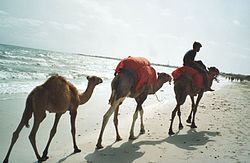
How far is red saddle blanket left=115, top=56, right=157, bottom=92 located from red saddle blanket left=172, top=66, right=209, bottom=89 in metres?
1.84

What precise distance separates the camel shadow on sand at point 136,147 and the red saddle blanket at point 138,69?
1707 millimetres

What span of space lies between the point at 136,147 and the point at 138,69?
228cm

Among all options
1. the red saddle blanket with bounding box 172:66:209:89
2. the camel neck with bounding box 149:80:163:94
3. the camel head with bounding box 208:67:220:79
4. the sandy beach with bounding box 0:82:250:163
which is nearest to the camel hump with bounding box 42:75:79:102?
the sandy beach with bounding box 0:82:250:163

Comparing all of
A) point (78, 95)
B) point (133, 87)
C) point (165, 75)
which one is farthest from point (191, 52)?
point (78, 95)

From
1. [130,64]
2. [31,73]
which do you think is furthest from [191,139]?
[31,73]

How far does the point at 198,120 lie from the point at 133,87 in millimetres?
5204

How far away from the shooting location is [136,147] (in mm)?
8297

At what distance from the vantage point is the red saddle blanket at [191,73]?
11.0m

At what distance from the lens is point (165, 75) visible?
11203 mm

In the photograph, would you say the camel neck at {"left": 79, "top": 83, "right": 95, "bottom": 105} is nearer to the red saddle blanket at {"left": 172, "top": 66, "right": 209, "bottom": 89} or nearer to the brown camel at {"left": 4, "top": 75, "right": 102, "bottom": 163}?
the brown camel at {"left": 4, "top": 75, "right": 102, "bottom": 163}

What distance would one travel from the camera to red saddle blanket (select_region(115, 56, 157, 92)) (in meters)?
8.89

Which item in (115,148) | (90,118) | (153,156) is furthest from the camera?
(90,118)

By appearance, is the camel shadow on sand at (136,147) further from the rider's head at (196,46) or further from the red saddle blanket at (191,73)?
the rider's head at (196,46)

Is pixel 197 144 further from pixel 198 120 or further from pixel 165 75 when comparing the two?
pixel 198 120
